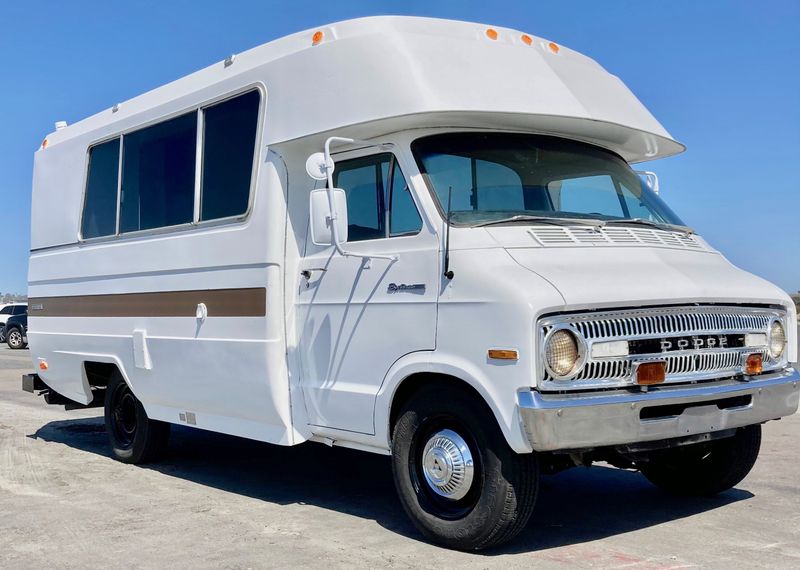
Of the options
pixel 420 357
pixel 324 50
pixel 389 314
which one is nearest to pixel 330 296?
pixel 389 314

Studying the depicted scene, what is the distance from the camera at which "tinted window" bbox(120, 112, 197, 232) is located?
7.74m

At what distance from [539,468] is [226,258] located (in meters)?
2.94

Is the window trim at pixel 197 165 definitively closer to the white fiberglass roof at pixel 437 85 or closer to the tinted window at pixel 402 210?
the white fiberglass roof at pixel 437 85

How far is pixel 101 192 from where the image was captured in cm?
897

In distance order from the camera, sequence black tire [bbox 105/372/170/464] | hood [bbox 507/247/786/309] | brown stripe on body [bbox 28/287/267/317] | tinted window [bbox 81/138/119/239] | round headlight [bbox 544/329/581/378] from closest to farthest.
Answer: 1. round headlight [bbox 544/329/581/378]
2. hood [bbox 507/247/786/309]
3. brown stripe on body [bbox 28/287/267/317]
4. black tire [bbox 105/372/170/464]
5. tinted window [bbox 81/138/119/239]

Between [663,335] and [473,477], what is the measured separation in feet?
4.32

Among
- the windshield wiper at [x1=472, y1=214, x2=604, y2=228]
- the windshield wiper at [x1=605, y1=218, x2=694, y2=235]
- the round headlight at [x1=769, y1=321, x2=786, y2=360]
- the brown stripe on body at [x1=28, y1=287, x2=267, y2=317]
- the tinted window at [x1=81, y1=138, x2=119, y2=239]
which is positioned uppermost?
the tinted window at [x1=81, y1=138, x2=119, y2=239]

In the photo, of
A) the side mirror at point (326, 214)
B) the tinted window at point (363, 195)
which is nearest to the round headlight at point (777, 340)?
the tinted window at point (363, 195)

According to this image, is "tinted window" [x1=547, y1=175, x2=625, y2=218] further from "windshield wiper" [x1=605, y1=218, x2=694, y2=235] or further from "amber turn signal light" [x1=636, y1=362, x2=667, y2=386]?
"amber turn signal light" [x1=636, y1=362, x2=667, y2=386]

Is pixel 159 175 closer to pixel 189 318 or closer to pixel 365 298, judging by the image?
pixel 189 318

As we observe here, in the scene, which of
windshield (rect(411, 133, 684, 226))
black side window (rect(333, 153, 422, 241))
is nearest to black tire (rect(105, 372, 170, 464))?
black side window (rect(333, 153, 422, 241))

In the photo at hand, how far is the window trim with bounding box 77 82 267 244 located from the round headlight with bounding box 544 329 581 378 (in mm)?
2779

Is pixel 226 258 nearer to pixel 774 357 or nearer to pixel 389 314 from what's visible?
pixel 389 314

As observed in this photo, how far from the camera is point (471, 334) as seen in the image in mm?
5273
